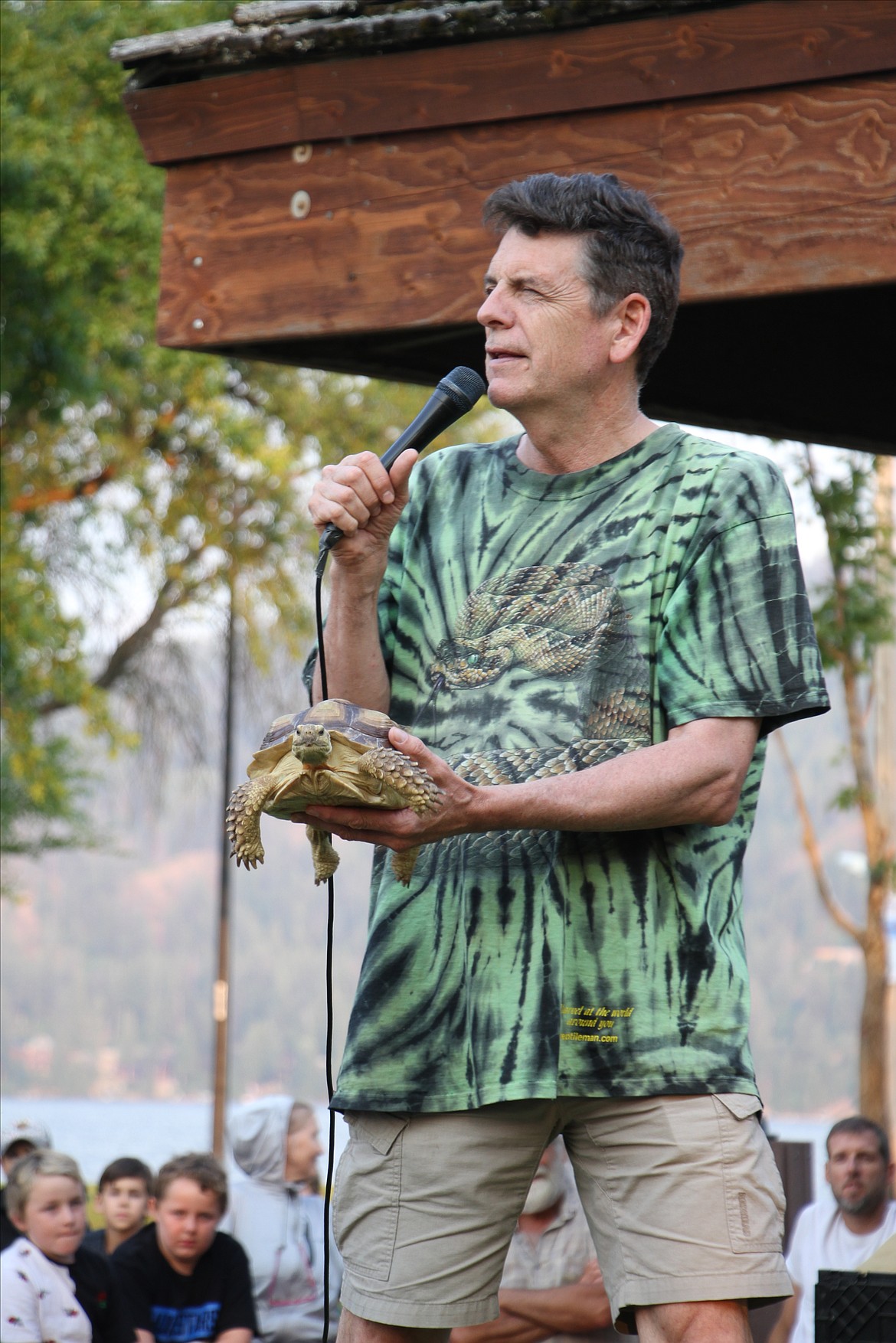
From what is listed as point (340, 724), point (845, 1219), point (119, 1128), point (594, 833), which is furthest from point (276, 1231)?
point (119, 1128)

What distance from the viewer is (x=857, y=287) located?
3.06 meters

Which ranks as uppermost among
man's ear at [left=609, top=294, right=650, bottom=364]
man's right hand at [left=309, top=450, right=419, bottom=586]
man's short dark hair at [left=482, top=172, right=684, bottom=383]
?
man's short dark hair at [left=482, top=172, right=684, bottom=383]

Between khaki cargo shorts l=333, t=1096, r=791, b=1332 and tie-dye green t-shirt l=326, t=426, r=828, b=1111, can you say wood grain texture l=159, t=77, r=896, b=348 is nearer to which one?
tie-dye green t-shirt l=326, t=426, r=828, b=1111

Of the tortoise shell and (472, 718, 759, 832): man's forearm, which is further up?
the tortoise shell

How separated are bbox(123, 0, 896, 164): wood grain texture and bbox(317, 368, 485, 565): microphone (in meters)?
1.01

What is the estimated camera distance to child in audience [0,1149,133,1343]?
500cm

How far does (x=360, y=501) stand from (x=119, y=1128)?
2574cm

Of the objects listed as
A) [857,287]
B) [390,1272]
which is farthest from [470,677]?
[857,287]

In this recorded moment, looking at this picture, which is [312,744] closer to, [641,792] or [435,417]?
[641,792]

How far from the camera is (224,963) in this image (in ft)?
51.0

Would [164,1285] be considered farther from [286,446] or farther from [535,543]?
[286,446]

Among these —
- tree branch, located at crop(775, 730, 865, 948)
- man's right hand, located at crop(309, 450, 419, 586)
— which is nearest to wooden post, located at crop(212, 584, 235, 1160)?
tree branch, located at crop(775, 730, 865, 948)

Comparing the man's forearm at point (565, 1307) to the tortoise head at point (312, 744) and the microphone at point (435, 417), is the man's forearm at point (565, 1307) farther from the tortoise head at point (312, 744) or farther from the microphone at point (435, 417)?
the tortoise head at point (312, 744)

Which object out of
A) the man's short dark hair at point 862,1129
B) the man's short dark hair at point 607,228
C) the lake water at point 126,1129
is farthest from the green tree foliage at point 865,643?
the man's short dark hair at point 607,228
